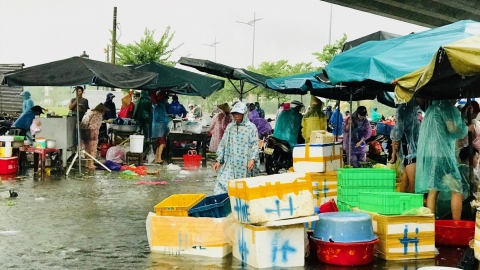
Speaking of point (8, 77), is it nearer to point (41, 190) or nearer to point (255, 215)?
point (41, 190)

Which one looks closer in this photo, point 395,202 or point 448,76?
point 395,202

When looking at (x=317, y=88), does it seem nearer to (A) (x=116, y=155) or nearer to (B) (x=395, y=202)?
(A) (x=116, y=155)

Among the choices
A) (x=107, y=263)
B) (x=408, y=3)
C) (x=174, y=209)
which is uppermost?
(x=408, y=3)

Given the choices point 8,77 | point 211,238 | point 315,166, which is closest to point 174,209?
point 211,238

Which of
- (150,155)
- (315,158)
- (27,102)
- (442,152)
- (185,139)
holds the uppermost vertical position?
(27,102)

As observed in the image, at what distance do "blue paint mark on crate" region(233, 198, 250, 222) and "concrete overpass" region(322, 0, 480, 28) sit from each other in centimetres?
2474

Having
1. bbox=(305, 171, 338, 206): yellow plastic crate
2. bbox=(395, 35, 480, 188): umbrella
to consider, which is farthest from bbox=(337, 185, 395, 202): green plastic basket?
bbox=(395, 35, 480, 188): umbrella

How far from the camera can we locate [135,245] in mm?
7770

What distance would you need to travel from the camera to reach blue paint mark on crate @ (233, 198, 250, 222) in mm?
6438

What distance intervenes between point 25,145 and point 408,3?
939 inches

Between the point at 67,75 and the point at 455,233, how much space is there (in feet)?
32.7

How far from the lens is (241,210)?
21.6 feet

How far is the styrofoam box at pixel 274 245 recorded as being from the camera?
649cm

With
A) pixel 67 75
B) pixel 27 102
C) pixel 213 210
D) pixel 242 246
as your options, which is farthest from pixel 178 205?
pixel 27 102
